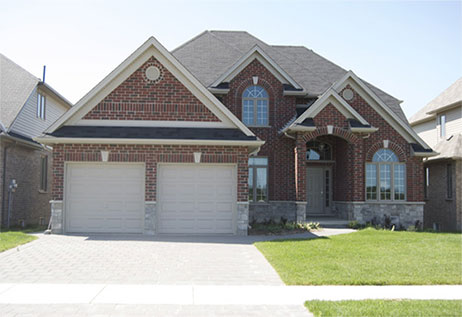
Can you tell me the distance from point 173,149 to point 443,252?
336 inches

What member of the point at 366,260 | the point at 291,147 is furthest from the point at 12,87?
the point at 366,260

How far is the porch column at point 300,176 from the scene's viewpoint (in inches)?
696

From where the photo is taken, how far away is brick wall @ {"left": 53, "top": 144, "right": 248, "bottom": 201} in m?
14.4

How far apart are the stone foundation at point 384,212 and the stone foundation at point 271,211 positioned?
2.41m

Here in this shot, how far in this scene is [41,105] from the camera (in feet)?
72.5

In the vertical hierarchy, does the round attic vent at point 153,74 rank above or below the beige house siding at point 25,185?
above

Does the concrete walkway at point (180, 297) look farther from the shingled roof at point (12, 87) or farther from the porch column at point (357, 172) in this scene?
the shingled roof at point (12, 87)

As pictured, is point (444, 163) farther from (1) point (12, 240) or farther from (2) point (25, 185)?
(2) point (25, 185)

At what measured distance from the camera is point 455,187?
20.5 meters

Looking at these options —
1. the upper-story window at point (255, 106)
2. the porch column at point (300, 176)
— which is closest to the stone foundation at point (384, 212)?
the porch column at point (300, 176)

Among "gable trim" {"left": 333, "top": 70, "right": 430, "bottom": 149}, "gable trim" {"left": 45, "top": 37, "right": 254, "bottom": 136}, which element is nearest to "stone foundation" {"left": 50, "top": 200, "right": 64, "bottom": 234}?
"gable trim" {"left": 45, "top": 37, "right": 254, "bottom": 136}

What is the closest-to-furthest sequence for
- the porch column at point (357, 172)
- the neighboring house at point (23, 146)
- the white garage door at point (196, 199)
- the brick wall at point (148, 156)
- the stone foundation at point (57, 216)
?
the stone foundation at point (57, 216), the brick wall at point (148, 156), the white garage door at point (196, 199), the neighboring house at point (23, 146), the porch column at point (357, 172)

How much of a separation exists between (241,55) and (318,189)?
7.66m

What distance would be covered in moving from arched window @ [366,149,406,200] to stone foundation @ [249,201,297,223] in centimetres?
346
